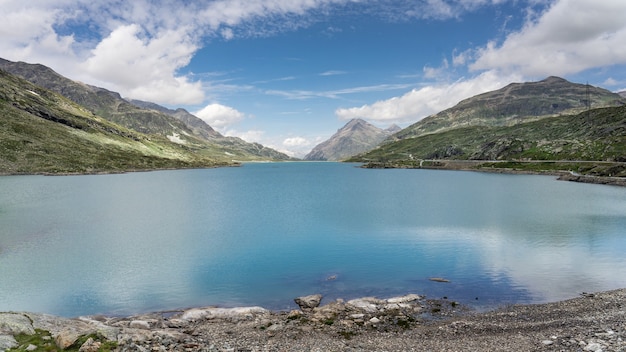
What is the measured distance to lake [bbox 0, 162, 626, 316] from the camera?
3875 centimetres

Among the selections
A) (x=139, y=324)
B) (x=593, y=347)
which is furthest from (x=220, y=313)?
(x=593, y=347)

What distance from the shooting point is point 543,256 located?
50.8m

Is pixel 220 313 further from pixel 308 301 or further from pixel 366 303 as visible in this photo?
pixel 366 303

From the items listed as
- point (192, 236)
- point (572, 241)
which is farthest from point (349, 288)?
point (572, 241)

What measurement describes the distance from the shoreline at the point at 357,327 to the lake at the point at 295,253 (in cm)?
308

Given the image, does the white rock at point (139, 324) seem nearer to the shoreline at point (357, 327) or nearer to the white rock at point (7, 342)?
the shoreline at point (357, 327)

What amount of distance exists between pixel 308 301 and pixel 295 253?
19.7m

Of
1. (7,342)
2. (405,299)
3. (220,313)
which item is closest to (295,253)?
(220,313)

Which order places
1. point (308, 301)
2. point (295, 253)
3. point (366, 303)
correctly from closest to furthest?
1. point (366, 303)
2. point (308, 301)
3. point (295, 253)

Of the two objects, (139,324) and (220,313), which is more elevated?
(139,324)

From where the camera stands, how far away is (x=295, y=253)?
182 feet

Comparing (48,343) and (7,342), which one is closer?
(7,342)

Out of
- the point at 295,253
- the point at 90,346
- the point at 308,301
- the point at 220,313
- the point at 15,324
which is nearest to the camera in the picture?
the point at 90,346

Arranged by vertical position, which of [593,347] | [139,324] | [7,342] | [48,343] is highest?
[7,342]
